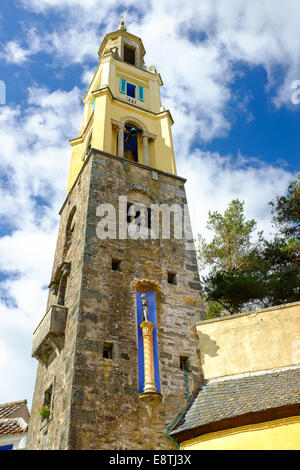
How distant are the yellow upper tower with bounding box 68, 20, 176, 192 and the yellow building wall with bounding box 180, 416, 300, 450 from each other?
451 inches

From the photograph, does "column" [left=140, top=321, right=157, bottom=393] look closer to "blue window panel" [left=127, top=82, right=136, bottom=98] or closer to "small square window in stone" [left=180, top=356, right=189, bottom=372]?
"small square window in stone" [left=180, top=356, right=189, bottom=372]

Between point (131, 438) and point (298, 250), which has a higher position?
point (298, 250)

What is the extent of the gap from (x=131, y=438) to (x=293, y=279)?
11650 millimetres

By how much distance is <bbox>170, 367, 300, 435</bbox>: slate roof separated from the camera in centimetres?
954

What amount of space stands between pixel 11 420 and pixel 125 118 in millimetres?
13242

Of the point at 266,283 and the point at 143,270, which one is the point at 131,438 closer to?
the point at 143,270

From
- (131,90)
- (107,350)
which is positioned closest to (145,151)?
(131,90)

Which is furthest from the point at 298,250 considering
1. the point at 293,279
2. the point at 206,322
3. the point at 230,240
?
the point at 206,322

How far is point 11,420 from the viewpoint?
50.4ft

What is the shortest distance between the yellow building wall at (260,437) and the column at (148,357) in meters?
1.93

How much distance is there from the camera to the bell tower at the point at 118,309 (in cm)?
1045

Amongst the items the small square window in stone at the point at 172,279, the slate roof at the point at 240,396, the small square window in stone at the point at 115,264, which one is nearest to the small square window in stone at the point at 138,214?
the small square window in stone at the point at 115,264

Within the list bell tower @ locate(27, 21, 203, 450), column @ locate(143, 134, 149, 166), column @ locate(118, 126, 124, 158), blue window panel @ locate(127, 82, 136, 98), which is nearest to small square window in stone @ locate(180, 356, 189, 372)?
bell tower @ locate(27, 21, 203, 450)

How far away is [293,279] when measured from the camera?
1922cm
